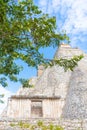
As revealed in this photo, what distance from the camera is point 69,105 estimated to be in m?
27.8

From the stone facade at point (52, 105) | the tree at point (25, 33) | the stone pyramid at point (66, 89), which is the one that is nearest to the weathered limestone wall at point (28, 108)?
the stone facade at point (52, 105)

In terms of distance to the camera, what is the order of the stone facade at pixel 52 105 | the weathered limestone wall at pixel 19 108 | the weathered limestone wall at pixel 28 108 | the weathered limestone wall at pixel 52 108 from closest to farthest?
the stone facade at pixel 52 105 → the weathered limestone wall at pixel 19 108 → the weathered limestone wall at pixel 28 108 → the weathered limestone wall at pixel 52 108

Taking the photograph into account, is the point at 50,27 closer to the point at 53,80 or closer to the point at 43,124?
the point at 43,124

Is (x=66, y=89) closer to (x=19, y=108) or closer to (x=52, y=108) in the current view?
(x=52, y=108)

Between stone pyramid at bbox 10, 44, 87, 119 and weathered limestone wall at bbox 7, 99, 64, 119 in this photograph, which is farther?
weathered limestone wall at bbox 7, 99, 64, 119

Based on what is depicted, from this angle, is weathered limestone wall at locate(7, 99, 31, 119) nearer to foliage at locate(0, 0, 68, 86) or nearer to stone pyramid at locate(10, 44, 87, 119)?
stone pyramid at locate(10, 44, 87, 119)

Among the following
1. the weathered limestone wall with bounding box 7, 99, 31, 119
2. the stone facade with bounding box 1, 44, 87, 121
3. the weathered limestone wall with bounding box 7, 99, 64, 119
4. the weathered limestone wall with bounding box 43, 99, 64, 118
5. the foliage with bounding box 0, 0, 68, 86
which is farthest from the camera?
the weathered limestone wall with bounding box 43, 99, 64, 118

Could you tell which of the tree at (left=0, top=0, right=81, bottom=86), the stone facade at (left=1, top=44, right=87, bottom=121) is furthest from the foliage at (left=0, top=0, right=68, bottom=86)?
the stone facade at (left=1, top=44, right=87, bottom=121)

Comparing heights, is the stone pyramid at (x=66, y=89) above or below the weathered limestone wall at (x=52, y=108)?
above

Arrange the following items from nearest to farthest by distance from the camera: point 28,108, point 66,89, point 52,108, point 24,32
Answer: point 24,32, point 28,108, point 52,108, point 66,89

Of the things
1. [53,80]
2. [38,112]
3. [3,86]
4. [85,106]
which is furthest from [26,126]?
[53,80]

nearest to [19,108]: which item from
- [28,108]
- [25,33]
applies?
[28,108]

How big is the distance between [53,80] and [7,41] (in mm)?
30067

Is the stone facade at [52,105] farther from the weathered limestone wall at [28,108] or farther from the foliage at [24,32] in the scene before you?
the foliage at [24,32]
